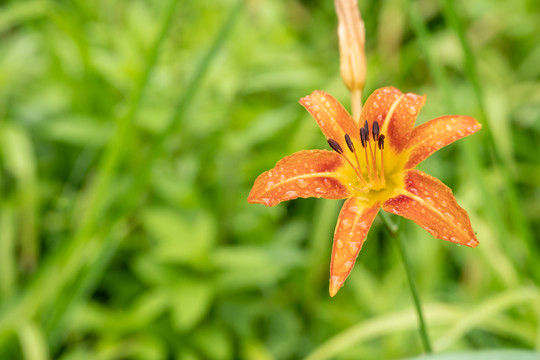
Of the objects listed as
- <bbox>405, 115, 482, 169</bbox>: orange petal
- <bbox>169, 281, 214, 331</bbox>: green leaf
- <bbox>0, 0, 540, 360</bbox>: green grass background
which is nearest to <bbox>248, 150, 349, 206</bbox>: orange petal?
<bbox>405, 115, 482, 169</bbox>: orange petal

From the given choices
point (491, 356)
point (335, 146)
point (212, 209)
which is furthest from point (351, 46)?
point (212, 209)

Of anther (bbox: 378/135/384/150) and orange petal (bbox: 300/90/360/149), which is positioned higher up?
orange petal (bbox: 300/90/360/149)

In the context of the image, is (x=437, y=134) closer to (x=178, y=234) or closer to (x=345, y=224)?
(x=345, y=224)

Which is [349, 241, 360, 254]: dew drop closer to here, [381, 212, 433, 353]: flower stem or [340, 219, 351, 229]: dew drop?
[340, 219, 351, 229]: dew drop

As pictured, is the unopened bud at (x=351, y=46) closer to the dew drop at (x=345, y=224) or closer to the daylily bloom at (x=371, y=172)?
the daylily bloom at (x=371, y=172)

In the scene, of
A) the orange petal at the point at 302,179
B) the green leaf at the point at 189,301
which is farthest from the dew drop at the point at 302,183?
the green leaf at the point at 189,301

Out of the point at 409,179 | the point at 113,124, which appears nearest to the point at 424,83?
the point at 113,124
